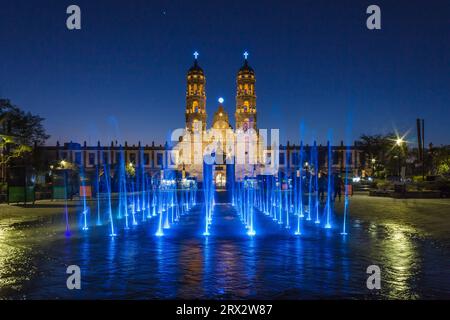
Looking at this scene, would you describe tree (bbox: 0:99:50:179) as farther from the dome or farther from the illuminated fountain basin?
the dome

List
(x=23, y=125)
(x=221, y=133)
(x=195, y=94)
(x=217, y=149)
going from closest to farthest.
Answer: (x=23, y=125)
(x=217, y=149)
(x=195, y=94)
(x=221, y=133)

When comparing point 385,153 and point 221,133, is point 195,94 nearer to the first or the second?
point 221,133

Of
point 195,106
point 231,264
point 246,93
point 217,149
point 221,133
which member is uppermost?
point 246,93

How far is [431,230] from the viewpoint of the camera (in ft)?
49.1

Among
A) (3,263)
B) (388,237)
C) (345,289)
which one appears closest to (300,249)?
(388,237)

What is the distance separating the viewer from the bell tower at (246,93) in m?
110

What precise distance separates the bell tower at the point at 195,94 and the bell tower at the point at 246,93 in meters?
7.32

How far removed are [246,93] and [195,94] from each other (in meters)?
10.3

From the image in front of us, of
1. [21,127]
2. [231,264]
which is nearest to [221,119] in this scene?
[21,127]

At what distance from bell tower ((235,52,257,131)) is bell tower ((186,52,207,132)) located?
288 inches

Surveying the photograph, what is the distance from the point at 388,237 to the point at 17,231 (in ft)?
31.8

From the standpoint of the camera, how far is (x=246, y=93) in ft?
363

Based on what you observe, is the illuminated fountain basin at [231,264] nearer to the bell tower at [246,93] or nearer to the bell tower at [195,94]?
the bell tower at [246,93]
